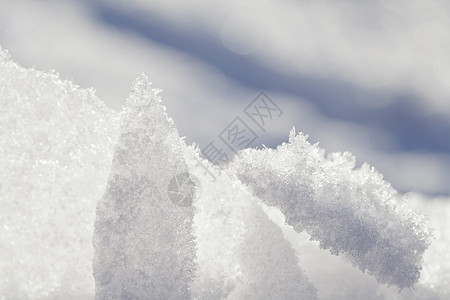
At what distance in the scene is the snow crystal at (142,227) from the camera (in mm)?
7180

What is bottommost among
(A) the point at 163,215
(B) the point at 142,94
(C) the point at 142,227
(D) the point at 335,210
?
(C) the point at 142,227

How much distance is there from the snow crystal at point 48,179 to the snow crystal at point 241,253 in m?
1.73

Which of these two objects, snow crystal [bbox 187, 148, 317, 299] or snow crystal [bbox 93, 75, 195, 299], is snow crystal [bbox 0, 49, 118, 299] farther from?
snow crystal [bbox 187, 148, 317, 299]

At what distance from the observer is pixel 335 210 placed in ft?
25.6

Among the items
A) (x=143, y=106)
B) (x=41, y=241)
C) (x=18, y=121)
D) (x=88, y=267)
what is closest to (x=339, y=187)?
(x=143, y=106)

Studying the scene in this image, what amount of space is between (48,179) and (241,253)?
338cm

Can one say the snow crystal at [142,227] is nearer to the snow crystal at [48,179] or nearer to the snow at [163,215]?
the snow at [163,215]

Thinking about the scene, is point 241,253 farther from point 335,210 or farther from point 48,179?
point 48,179

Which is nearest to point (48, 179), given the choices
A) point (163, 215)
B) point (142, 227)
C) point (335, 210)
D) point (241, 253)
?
point (142, 227)

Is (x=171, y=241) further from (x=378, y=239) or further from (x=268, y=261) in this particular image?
(x=378, y=239)

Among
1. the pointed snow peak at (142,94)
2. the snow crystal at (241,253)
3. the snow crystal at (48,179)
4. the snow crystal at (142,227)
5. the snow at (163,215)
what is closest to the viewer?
the snow crystal at (142,227)

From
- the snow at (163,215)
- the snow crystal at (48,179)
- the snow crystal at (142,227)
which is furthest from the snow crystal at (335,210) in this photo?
the snow crystal at (48,179)

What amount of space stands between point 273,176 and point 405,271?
2.51 meters

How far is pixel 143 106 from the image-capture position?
7.63 meters
